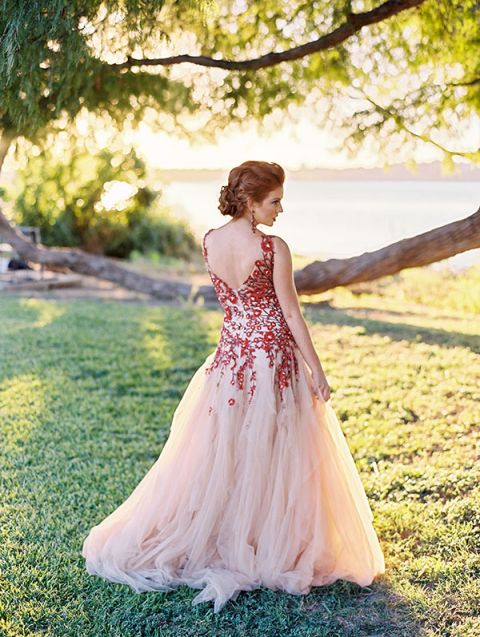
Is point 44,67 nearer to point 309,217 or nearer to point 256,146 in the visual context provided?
point 256,146

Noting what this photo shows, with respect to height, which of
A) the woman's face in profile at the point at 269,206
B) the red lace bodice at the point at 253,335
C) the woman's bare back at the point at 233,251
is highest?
the woman's face in profile at the point at 269,206

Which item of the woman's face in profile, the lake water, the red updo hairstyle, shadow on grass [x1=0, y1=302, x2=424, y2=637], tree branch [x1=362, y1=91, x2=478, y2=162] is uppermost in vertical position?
the lake water

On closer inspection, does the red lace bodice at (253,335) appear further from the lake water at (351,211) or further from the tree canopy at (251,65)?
the lake water at (351,211)

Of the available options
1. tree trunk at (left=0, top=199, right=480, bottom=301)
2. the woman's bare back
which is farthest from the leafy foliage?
the woman's bare back

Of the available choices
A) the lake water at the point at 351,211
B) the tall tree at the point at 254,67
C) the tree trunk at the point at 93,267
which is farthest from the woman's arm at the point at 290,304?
the lake water at the point at 351,211

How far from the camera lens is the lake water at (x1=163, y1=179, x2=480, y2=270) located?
19.5 meters

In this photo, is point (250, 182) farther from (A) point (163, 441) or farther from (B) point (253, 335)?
(A) point (163, 441)

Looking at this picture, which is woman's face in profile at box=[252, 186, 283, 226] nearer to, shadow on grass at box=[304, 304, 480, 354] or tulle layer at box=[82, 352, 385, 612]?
tulle layer at box=[82, 352, 385, 612]

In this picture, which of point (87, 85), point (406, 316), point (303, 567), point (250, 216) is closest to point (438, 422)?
point (303, 567)

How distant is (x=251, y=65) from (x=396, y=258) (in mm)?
1472

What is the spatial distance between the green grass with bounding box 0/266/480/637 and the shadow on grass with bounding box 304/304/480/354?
0.03 m

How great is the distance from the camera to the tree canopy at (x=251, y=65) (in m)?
3.79

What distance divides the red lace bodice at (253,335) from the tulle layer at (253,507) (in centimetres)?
3

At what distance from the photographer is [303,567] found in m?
3.31
